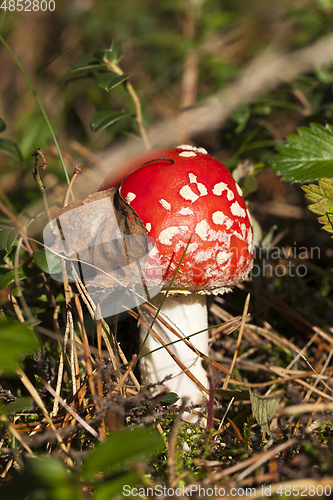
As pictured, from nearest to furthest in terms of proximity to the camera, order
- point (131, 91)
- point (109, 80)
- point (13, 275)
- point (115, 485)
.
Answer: point (115, 485)
point (13, 275)
point (109, 80)
point (131, 91)

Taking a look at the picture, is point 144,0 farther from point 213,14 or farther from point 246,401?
point 246,401

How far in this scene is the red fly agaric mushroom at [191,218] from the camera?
159cm

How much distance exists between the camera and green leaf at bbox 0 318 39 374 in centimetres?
95

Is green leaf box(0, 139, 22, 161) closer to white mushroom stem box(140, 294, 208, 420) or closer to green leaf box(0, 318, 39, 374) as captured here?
white mushroom stem box(140, 294, 208, 420)

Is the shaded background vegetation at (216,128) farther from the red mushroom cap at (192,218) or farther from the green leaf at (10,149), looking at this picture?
the red mushroom cap at (192,218)

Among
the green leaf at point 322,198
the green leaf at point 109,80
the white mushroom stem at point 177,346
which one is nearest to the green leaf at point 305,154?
the green leaf at point 322,198

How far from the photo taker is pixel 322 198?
1913 mm

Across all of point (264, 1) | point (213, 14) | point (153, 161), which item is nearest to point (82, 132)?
point (213, 14)

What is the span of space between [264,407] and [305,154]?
146 cm

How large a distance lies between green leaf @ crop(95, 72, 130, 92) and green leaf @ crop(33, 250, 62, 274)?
38.3 inches

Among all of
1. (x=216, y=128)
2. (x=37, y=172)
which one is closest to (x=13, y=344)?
(x=37, y=172)

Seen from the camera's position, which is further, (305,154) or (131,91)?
(131,91)

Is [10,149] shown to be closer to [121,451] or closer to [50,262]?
[50,262]

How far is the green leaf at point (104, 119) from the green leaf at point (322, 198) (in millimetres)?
1179
